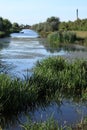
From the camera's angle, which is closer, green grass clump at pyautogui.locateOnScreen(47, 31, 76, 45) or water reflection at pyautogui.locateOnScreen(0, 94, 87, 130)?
water reflection at pyautogui.locateOnScreen(0, 94, 87, 130)

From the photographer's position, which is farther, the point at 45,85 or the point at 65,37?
the point at 65,37

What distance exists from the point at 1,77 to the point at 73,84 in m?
3.80

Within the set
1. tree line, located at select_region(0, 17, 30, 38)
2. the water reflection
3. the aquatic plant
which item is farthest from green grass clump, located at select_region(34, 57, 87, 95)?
tree line, located at select_region(0, 17, 30, 38)

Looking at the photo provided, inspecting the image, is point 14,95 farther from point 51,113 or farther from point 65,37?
point 65,37

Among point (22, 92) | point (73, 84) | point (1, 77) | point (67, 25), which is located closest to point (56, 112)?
point (22, 92)

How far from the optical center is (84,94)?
12.5 m

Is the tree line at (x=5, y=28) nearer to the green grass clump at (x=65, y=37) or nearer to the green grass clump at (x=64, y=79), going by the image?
the green grass clump at (x=65, y=37)

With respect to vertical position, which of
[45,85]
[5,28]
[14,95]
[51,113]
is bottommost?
[5,28]

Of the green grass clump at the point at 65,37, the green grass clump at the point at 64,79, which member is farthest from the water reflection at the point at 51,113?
the green grass clump at the point at 65,37

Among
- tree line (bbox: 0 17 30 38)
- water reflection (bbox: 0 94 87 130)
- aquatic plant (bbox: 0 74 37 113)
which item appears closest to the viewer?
water reflection (bbox: 0 94 87 130)

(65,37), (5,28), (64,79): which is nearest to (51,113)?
(64,79)

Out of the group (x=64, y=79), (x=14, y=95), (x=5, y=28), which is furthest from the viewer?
(x=5, y=28)

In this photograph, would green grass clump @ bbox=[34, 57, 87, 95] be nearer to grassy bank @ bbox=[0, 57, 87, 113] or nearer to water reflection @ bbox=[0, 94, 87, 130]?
grassy bank @ bbox=[0, 57, 87, 113]

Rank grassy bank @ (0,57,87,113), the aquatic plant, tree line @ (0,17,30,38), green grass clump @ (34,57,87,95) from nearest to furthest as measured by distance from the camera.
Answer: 1. the aquatic plant
2. grassy bank @ (0,57,87,113)
3. green grass clump @ (34,57,87,95)
4. tree line @ (0,17,30,38)
